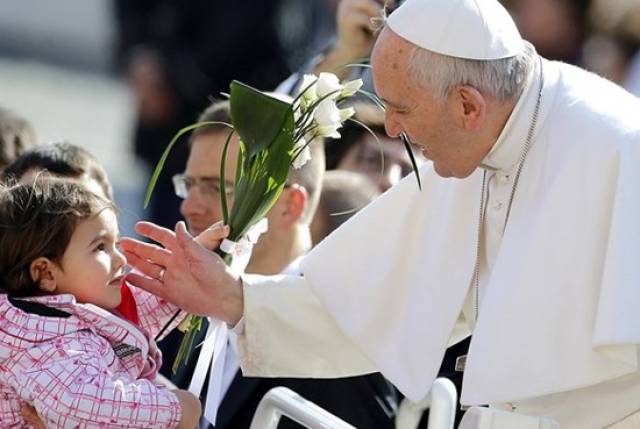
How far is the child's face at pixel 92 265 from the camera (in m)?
4.20

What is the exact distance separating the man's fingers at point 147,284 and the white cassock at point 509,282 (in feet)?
0.96

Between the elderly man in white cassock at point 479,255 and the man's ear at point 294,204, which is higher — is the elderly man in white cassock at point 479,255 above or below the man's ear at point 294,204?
Answer: above

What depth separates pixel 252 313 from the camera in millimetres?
4695

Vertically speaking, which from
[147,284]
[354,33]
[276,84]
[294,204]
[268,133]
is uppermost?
[268,133]

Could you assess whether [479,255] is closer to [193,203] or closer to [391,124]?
[391,124]

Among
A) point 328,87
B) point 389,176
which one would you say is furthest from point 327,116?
point 389,176

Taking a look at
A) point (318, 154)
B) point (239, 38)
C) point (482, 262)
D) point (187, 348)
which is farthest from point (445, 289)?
point (239, 38)

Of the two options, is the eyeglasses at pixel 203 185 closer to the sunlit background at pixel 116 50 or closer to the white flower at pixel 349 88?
the sunlit background at pixel 116 50

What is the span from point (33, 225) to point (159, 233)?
42cm

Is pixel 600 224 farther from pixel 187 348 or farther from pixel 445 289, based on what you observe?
pixel 187 348

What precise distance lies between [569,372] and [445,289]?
52cm

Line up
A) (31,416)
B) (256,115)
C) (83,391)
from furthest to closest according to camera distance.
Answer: (256,115)
(31,416)
(83,391)

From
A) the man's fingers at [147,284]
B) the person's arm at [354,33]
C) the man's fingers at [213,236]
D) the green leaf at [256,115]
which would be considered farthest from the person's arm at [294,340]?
the person's arm at [354,33]

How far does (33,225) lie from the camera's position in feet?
13.7
